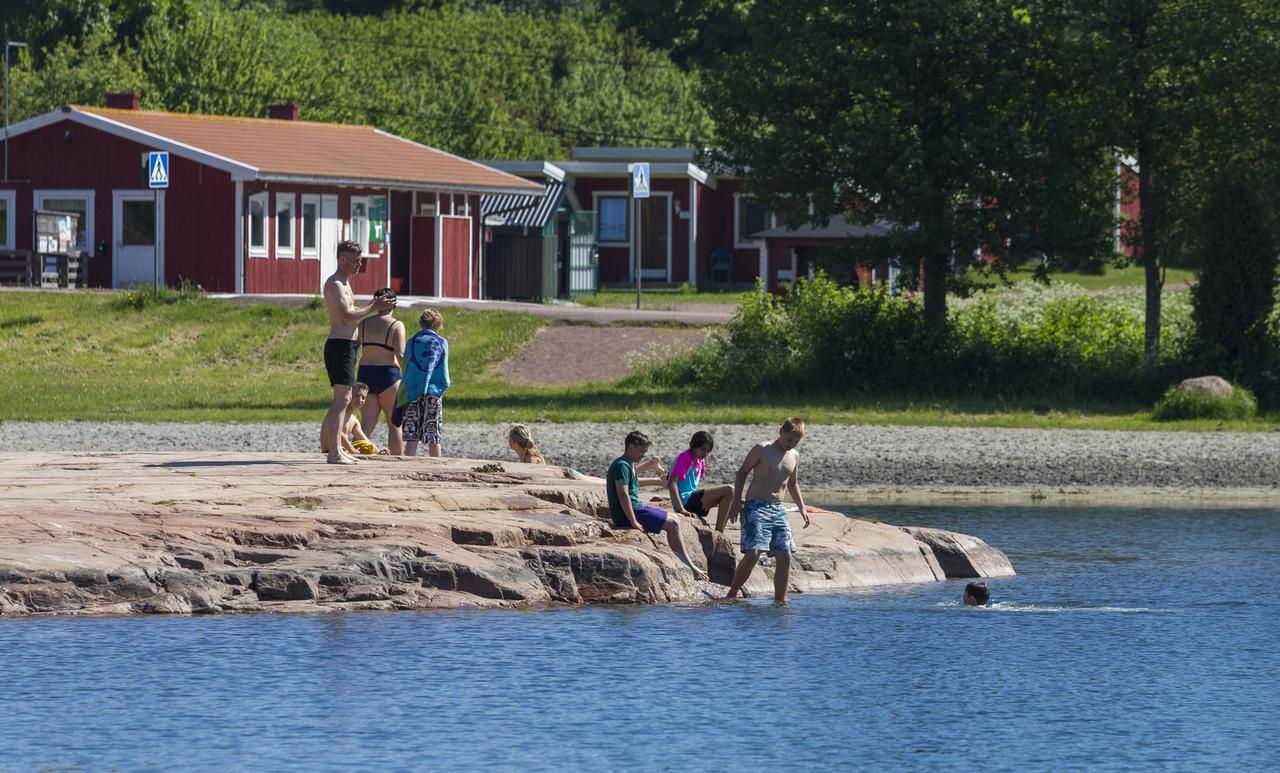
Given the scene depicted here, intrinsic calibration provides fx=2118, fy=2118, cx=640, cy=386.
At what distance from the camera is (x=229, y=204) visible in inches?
Answer: 1708

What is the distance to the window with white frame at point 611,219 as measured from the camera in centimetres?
5788

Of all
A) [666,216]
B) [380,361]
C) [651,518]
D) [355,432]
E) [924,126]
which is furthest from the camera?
[666,216]

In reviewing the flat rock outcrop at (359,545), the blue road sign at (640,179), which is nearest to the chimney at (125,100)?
the blue road sign at (640,179)

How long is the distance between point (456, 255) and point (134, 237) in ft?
23.4

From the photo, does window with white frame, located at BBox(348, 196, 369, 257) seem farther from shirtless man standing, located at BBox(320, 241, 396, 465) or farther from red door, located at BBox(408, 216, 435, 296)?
shirtless man standing, located at BBox(320, 241, 396, 465)

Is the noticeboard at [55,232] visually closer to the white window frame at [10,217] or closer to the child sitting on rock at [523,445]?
the white window frame at [10,217]

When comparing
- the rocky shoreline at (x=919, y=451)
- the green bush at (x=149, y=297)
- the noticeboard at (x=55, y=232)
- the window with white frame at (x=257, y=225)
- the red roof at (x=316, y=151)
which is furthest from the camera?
the red roof at (x=316, y=151)

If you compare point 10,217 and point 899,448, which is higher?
point 10,217

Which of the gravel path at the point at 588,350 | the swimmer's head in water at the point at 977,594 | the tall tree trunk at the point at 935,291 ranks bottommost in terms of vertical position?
the swimmer's head in water at the point at 977,594

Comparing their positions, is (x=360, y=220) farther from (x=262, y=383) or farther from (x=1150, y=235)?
(x=1150, y=235)

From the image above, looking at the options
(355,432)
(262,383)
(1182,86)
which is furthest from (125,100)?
(355,432)

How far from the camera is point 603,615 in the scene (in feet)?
55.6

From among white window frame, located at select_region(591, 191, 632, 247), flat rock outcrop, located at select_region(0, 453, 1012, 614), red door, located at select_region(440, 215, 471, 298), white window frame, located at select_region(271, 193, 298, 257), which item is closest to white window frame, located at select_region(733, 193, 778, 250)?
white window frame, located at select_region(591, 191, 632, 247)

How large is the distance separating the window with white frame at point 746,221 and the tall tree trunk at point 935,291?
24.3 m
